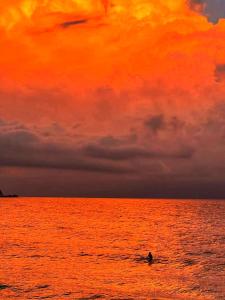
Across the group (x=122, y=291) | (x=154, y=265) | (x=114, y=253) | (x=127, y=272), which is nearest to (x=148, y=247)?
(x=114, y=253)

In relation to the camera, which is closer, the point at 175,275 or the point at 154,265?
the point at 175,275

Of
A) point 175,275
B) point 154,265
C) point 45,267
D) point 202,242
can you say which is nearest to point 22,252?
point 45,267

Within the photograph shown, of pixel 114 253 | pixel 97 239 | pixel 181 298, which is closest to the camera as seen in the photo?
pixel 181 298

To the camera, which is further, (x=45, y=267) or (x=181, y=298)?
(x=45, y=267)

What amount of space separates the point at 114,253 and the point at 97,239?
25300 mm

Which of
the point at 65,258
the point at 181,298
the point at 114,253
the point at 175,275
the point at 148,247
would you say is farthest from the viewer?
the point at 148,247

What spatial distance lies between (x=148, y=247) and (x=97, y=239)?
683 inches

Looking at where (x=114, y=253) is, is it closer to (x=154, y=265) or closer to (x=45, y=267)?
(x=154, y=265)

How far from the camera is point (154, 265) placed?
68.2 metres

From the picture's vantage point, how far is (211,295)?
47.2 m

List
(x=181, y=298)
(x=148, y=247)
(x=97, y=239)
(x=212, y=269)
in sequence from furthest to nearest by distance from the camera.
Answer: (x=97, y=239) < (x=148, y=247) < (x=212, y=269) < (x=181, y=298)

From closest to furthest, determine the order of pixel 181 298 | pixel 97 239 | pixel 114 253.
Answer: pixel 181 298
pixel 114 253
pixel 97 239

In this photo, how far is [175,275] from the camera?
59.5m

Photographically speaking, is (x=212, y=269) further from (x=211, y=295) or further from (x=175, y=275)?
(x=211, y=295)
